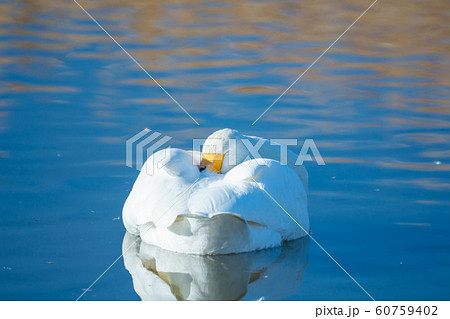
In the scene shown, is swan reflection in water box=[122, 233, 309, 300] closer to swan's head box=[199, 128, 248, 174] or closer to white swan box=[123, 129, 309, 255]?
white swan box=[123, 129, 309, 255]

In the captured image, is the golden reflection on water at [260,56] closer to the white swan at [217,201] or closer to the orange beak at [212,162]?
the white swan at [217,201]

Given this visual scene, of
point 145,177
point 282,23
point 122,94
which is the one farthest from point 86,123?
point 282,23

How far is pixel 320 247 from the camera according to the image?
682 centimetres

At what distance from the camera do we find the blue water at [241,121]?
253 inches

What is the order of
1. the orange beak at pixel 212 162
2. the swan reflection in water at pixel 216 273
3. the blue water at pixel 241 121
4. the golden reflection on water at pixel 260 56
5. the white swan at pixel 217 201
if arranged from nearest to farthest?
the swan reflection in water at pixel 216 273 → the white swan at pixel 217 201 → the blue water at pixel 241 121 → the orange beak at pixel 212 162 → the golden reflection on water at pixel 260 56

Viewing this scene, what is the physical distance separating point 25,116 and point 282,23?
8.31 metres

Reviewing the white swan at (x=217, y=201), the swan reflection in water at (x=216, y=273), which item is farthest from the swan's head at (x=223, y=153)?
the swan reflection in water at (x=216, y=273)

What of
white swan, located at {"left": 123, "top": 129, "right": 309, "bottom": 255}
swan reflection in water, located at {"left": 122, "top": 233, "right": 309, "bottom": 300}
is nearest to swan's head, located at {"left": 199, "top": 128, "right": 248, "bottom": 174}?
white swan, located at {"left": 123, "top": 129, "right": 309, "bottom": 255}

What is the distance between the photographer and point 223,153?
7020 millimetres

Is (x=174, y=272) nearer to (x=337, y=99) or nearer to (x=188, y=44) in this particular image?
(x=337, y=99)

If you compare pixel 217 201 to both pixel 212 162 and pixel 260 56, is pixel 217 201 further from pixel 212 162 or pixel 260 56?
pixel 260 56

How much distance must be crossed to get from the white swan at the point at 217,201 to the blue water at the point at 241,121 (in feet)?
0.75

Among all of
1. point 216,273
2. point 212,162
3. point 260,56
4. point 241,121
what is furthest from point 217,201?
point 260,56

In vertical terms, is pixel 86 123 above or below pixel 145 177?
below
